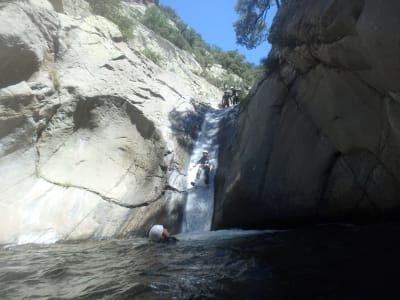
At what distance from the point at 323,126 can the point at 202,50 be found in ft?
125

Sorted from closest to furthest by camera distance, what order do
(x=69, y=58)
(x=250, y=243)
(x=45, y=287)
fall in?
1. (x=45, y=287)
2. (x=250, y=243)
3. (x=69, y=58)

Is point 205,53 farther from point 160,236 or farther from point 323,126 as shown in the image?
point 160,236

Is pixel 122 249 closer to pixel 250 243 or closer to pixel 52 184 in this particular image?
pixel 250 243

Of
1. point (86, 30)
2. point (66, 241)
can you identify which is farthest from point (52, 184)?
point (86, 30)

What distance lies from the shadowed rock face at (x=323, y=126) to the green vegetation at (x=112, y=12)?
14.4 meters

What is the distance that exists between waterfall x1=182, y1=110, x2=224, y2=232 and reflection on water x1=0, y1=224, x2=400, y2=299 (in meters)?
2.54

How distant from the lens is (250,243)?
816cm

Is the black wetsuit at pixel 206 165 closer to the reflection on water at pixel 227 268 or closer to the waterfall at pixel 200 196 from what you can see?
the waterfall at pixel 200 196

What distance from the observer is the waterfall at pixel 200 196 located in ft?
39.1

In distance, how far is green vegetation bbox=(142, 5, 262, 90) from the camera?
126 feet

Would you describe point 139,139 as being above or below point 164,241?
above

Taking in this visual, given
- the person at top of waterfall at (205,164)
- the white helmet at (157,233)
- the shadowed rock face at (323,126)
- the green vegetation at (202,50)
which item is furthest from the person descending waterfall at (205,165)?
the green vegetation at (202,50)

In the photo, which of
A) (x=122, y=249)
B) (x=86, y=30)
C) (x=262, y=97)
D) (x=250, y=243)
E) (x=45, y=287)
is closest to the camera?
(x=45, y=287)

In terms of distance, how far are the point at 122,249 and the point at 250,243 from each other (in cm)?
324
